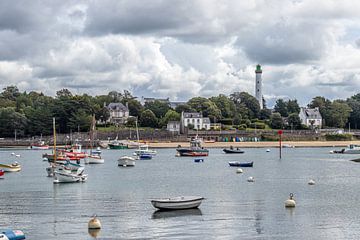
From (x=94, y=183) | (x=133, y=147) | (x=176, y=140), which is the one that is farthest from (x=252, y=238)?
(x=176, y=140)

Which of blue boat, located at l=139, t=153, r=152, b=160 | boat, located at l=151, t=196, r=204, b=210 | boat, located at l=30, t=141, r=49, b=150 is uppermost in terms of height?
boat, located at l=30, t=141, r=49, b=150

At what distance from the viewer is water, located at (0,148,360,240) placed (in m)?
40.2

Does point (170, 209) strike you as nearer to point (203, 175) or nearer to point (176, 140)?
point (203, 175)

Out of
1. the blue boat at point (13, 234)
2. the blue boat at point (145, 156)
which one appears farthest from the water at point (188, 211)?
the blue boat at point (145, 156)

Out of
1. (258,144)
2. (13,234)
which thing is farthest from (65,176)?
(258,144)

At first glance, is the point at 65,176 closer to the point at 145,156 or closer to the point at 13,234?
the point at 13,234

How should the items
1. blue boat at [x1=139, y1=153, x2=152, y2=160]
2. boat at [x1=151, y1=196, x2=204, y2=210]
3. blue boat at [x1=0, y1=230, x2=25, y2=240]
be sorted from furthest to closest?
blue boat at [x1=139, y1=153, x2=152, y2=160]
boat at [x1=151, y1=196, x2=204, y2=210]
blue boat at [x1=0, y1=230, x2=25, y2=240]

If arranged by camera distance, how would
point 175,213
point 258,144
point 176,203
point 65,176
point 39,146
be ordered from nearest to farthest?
point 175,213 < point 176,203 < point 65,176 < point 39,146 < point 258,144

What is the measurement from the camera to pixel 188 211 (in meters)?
47.3

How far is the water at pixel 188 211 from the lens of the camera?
132 feet

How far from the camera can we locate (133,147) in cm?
17588

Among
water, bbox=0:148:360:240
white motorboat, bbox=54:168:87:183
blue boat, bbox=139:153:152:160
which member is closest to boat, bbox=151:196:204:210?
water, bbox=0:148:360:240

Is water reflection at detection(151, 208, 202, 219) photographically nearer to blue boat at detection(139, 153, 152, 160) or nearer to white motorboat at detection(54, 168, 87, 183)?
white motorboat at detection(54, 168, 87, 183)

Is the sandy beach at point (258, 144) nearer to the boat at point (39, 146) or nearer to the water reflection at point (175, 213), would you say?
the boat at point (39, 146)
